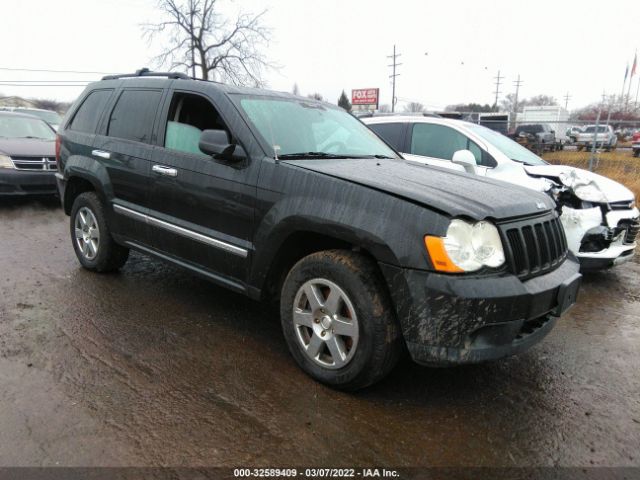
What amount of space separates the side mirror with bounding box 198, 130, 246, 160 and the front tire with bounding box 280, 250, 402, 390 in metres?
0.89

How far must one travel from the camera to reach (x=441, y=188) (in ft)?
9.45

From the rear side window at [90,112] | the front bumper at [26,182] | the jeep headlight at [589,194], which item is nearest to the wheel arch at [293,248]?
the rear side window at [90,112]

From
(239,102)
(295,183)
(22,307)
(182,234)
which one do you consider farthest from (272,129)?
(22,307)

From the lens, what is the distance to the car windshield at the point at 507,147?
5971mm

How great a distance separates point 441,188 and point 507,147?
3.81 meters

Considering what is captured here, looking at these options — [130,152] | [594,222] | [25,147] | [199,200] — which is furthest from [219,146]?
[25,147]

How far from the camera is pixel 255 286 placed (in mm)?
3297

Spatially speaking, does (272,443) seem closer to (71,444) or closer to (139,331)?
(71,444)

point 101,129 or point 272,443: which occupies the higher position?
point 101,129

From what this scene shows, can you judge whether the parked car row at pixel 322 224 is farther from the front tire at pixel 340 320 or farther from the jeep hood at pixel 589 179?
the jeep hood at pixel 589 179

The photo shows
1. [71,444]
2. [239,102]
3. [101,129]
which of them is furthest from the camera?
[101,129]

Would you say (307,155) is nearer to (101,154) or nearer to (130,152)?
(130,152)

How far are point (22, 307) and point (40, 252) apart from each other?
1855 mm

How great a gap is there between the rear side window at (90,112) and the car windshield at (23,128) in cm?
508
